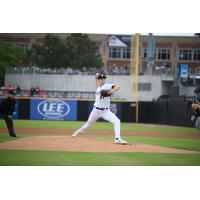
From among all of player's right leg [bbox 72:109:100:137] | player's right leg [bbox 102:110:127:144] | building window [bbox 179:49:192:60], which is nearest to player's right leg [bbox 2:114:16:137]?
player's right leg [bbox 72:109:100:137]

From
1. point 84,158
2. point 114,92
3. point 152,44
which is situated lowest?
point 84,158

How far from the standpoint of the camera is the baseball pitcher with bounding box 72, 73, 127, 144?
31.7 feet

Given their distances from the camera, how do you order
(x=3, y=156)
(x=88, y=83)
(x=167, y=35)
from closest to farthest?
(x=3, y=156) < (x=167, y=35) < (x=88, y=83)

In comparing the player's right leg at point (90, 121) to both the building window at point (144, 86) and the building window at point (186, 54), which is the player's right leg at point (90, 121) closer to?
the building window at point (144, 86)

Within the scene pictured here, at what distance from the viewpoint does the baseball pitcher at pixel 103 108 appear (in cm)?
966

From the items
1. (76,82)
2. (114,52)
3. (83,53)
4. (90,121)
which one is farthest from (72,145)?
(83,53)

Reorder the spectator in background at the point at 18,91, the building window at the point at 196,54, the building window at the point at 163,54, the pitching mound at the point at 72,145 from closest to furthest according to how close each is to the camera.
A: the pitching mound at the point at 72,145
the building window at the point at 196,54
the spectator in background at the point at 18,91
the building window at the point at 163,54

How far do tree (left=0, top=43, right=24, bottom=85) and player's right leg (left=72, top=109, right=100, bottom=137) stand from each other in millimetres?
1238

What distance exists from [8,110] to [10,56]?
28.1 inches

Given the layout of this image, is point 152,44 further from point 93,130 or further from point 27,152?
point 27,152

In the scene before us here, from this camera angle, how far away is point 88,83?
9.91 meters

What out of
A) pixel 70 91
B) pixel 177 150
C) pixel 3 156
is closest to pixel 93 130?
pixel 70 91

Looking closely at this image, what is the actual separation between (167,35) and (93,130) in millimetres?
1990

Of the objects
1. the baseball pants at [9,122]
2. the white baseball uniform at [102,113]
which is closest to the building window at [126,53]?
the white baseball uniform at [102,113]
